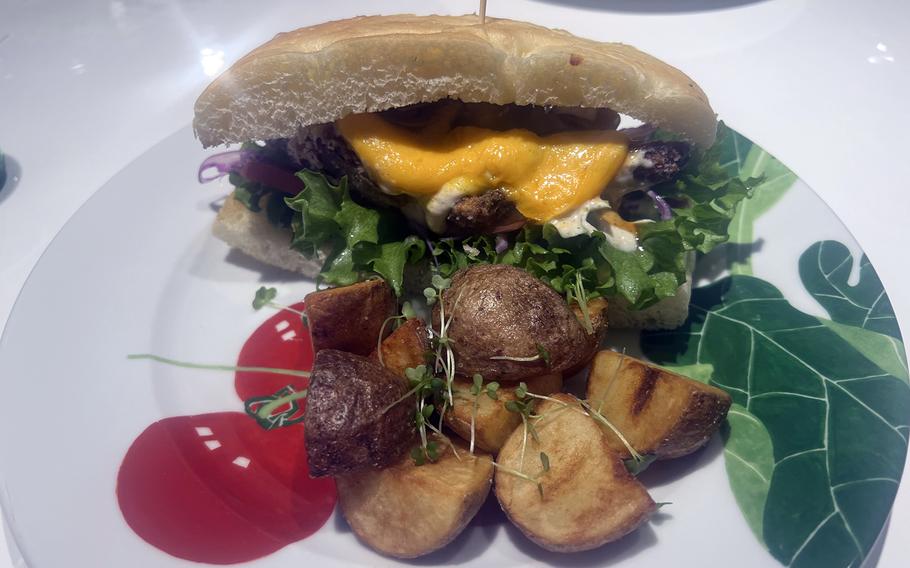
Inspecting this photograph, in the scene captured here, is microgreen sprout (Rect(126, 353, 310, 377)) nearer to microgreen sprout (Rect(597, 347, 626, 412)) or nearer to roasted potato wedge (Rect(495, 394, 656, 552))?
roasted potato wedge (Rect(495, 394, 656, 552))

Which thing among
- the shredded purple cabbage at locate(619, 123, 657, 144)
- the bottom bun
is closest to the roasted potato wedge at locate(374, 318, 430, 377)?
the bottom bun

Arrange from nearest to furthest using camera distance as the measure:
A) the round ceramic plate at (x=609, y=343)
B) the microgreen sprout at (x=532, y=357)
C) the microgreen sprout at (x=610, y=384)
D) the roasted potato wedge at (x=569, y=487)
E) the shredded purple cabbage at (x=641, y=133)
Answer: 1. the roasted potato wedge at (x=569, y=487)
2. the round ceramic plate at (x=609, y=343)
3. the microgreen sprout at (x=532, y=357)
4. the microgreen sprout at (x=610, y=384)
5. the shredded purple cabbage at (x=641, y=133)

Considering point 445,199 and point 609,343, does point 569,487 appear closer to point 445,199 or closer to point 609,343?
point 609,343

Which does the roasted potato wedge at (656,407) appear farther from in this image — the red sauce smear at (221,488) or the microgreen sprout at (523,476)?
the red sauce smear at (221,488)

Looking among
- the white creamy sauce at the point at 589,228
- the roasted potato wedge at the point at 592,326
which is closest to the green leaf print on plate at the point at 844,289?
the white creamy sauce at the point at 589,228

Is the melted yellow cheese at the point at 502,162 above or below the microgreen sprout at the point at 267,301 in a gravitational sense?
above

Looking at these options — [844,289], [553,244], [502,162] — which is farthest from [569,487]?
[844,289]
